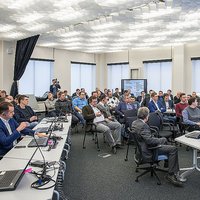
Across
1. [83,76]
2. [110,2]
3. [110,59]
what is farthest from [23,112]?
[110,59]

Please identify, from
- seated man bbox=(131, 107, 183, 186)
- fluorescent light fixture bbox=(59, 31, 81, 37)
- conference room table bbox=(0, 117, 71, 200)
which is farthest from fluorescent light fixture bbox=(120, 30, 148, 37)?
conference room table bbox=(0, 117, 71, 200)

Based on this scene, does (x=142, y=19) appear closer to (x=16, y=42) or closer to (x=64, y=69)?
(x=16, y=42)

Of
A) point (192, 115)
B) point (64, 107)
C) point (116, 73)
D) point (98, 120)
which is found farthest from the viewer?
point (116, 73)

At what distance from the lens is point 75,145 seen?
19.5ft

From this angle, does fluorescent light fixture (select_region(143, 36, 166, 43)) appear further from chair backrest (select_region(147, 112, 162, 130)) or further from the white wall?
chair backrest (select_region(147, 112, 162, 130))

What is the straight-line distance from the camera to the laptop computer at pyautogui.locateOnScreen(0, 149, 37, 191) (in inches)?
71.0

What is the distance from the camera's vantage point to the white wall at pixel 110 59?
10.1 m

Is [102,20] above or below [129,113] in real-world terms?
above

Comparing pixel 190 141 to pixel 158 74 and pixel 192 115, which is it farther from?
pixel 158 74

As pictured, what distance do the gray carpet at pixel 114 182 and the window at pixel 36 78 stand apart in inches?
273

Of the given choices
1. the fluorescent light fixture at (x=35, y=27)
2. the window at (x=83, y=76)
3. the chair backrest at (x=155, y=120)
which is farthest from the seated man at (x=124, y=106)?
the window at (x=83, y=76)

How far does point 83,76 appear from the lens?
13.8 m

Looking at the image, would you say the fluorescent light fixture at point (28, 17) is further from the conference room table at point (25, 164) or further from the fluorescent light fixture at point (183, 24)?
the fluorescent light fixture at point (183, 24)

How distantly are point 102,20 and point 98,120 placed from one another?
3.00 meters
